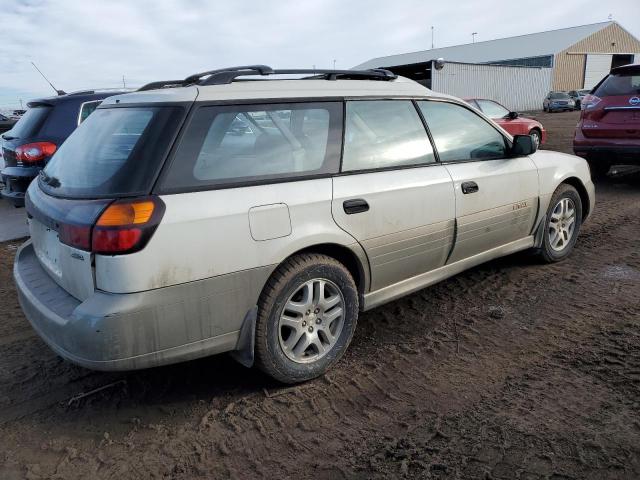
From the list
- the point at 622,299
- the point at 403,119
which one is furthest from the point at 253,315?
the point at 622,299

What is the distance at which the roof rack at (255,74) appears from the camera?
10.1 ft

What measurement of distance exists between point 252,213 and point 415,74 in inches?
492

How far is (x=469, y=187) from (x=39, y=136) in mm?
5077

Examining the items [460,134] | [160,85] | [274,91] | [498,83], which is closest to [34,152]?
[160,85]

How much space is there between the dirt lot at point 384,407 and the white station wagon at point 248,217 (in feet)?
1.10

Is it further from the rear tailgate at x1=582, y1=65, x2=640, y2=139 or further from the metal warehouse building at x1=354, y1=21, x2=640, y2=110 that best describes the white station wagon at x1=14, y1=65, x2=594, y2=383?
the metal warehouse building at x1=354, y1=21, x2=640, y2=110

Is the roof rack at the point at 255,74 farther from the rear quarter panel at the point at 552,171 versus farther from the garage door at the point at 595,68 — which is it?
the garage door at the point at 595,68

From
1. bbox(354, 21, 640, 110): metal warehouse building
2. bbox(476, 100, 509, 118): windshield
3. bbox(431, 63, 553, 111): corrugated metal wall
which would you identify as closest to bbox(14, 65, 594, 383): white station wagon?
bbox(476, 100, 509, 118): windshield

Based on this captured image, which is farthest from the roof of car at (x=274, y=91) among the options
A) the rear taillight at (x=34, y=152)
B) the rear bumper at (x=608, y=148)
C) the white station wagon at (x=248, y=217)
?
the rear bumper at (x=608, y=148)

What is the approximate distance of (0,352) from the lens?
3.55 meters

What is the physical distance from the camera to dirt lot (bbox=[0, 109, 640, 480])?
239 centimetres

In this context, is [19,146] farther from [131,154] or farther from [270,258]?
[270,258]

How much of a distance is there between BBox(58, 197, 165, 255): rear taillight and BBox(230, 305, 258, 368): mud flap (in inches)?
26.7

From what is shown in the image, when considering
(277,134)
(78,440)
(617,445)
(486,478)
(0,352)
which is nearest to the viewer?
(486,478)
